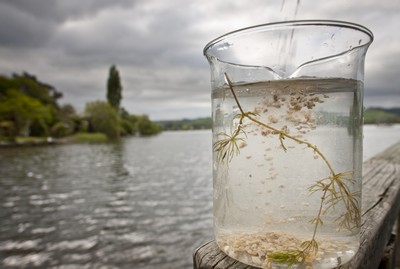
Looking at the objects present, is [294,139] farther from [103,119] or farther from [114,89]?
[114,89]

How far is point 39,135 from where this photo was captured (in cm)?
5753

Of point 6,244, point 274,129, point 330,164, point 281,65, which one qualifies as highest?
point 281,65

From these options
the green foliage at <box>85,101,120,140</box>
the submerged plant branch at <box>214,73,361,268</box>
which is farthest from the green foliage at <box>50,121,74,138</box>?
the submerged plant branch at <box>214,73,361,268</box>

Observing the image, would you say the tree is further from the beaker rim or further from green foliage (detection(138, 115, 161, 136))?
the beaker rim

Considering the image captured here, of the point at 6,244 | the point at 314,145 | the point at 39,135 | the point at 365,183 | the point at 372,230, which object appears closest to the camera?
the point at 314,145

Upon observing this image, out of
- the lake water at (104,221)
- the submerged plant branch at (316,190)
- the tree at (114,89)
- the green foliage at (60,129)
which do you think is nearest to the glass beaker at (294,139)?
the submerged plant branch at (316,190)

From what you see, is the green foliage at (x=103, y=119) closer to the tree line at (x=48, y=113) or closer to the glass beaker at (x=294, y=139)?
the tree line at (x=48, y=113)

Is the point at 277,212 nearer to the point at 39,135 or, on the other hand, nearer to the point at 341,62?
the point at 341,62

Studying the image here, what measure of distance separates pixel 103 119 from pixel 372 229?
66.8 metres

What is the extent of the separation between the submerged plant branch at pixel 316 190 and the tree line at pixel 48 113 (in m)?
56.9

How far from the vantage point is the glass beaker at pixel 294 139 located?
92 cm

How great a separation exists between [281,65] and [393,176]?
7.35 feet

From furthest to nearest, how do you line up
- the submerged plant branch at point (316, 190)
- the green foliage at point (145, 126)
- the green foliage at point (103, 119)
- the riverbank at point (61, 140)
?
the green foliage at point (145, 126), the green foliage at point (103, 119), the riverbank at point (61, 140), the submerged plant branch at point (316, 190)

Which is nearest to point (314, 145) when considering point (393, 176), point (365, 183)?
point (365, 183)
